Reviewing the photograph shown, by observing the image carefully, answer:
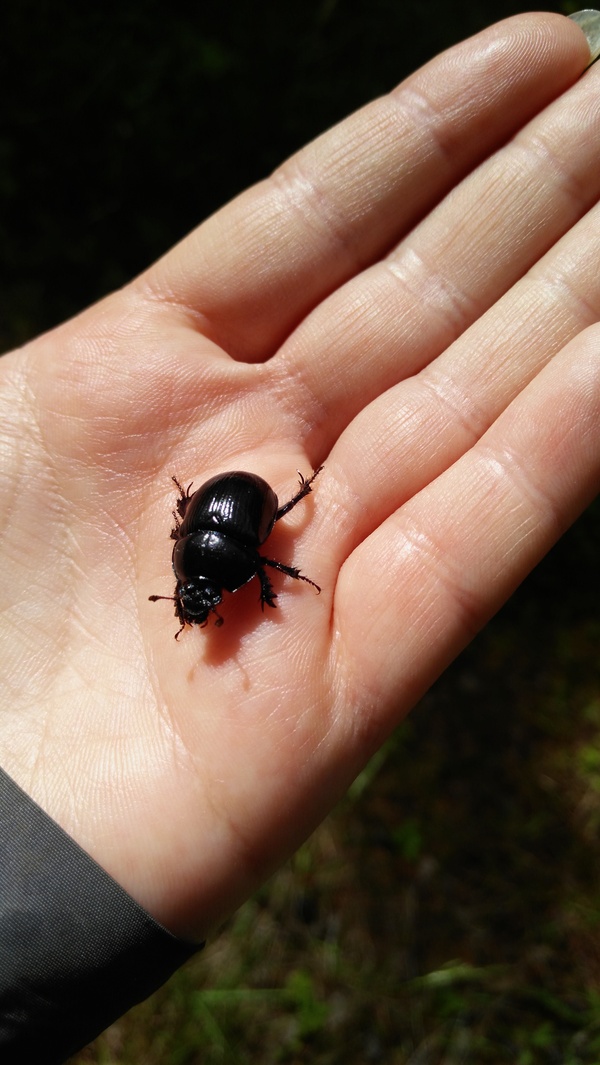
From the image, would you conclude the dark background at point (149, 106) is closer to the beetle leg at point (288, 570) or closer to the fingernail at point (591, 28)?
the fingernail at point (591, 28)

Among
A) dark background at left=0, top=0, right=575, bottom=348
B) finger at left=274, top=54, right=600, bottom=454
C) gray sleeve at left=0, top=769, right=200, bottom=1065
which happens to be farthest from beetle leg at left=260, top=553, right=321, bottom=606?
dark background at left=0, top=0, right=575, bottom=348

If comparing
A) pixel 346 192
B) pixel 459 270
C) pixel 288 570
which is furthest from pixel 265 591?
pixel 346 192

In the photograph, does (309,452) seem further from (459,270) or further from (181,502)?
(459,270)

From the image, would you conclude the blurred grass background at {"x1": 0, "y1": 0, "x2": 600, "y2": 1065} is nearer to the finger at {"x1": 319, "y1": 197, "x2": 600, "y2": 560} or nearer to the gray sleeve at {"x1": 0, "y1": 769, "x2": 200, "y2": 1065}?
the gray sleeve at {"x1": 0, "y1": 769, "x2": 200, "y2": 1065}

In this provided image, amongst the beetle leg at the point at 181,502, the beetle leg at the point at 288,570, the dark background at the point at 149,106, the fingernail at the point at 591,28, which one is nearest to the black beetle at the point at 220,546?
the beetle leg at the point at 288,570

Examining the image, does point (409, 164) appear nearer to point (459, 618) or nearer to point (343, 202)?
point (343, 202)
